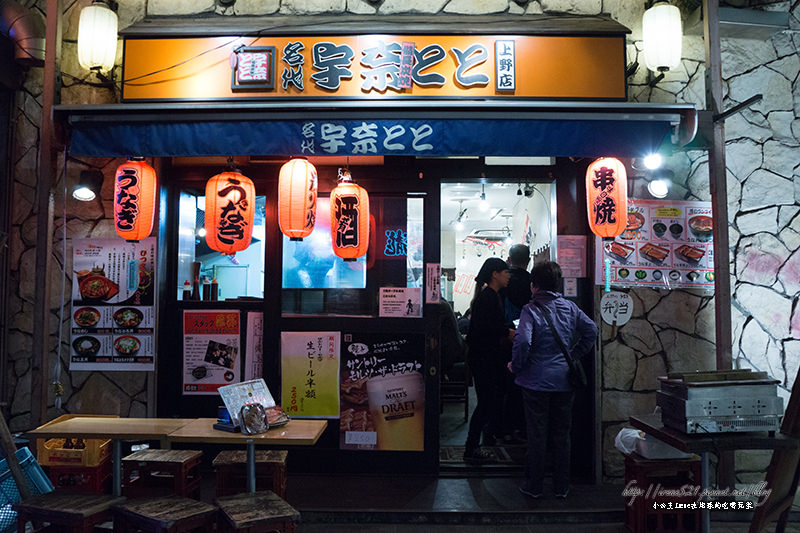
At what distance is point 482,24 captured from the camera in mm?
6379

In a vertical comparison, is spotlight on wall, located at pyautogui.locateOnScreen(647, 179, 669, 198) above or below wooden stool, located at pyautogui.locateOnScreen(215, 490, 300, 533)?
above

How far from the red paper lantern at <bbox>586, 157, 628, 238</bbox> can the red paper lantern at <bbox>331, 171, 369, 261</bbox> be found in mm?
2710

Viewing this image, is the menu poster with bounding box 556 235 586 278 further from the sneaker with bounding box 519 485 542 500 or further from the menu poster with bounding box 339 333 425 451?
the sneaker with bounding box 519 485 542 500

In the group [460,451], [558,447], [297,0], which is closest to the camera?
[558,447]

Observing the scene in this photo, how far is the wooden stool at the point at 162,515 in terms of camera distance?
396cm

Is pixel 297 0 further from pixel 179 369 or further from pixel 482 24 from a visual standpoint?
pixel 179 369

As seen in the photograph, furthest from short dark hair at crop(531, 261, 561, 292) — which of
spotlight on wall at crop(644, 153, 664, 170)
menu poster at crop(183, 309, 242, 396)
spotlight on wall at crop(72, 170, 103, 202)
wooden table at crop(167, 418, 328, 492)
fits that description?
spotlight on wall at crop(72, 170, 103, 202)

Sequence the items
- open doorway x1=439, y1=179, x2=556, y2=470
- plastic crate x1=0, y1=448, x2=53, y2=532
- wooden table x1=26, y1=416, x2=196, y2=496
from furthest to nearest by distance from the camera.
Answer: open doorway x1=439, y1=179, x2=556, y2=470
plastic crate x1=0, y1=448, x2=53, y2=532
wooden table x1=26, y1=416, x2=196, y2=496

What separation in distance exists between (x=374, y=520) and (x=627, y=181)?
5.06 meters

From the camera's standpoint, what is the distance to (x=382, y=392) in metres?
6.77

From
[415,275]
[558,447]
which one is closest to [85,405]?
[415,275]

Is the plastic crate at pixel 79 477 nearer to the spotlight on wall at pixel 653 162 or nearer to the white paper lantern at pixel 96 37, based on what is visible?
the white paper lantern at pixel 96 37

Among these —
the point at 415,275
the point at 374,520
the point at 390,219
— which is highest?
the point at 390,219

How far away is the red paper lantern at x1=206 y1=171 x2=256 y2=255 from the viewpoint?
235 inches
